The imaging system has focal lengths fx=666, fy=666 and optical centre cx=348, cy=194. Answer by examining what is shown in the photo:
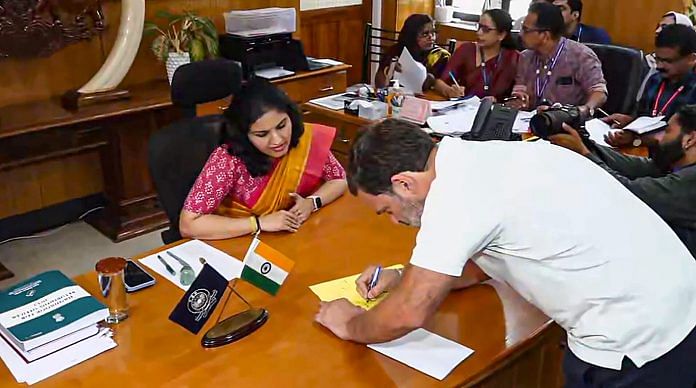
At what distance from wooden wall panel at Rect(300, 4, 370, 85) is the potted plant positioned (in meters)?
1.62

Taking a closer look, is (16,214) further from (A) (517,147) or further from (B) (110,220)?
(A) (517,147)

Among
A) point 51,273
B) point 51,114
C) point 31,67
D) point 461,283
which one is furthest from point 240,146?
point 31,67

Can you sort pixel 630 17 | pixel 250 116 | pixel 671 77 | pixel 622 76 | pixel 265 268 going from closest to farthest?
pixel 265 268 < pixel 250 116 < pixel 671 77 < pixel 622 76 < pixel 630 17

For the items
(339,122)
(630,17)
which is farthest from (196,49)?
(630,17)

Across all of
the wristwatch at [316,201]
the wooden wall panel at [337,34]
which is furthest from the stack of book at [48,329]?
the wooden wall panel at [337,34]

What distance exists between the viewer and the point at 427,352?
134 cm

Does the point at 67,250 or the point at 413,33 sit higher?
the point at 413,33

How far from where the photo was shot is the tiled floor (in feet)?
10.2

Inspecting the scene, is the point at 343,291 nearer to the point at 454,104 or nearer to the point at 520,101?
the point at 454,104

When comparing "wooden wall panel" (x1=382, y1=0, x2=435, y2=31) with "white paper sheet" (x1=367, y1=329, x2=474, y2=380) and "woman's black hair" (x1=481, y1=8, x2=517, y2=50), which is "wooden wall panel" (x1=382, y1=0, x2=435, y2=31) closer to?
"woman's black hair" (x1=481, y1=8, x2=517, y2=50)

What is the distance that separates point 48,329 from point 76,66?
2303 millimetres

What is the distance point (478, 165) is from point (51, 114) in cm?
245

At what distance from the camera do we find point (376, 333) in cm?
130

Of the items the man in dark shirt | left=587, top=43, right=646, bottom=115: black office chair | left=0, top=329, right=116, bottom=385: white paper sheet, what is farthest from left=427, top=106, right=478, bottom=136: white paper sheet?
left=0, top=329, right=116, bottom=385: white paper sheet
